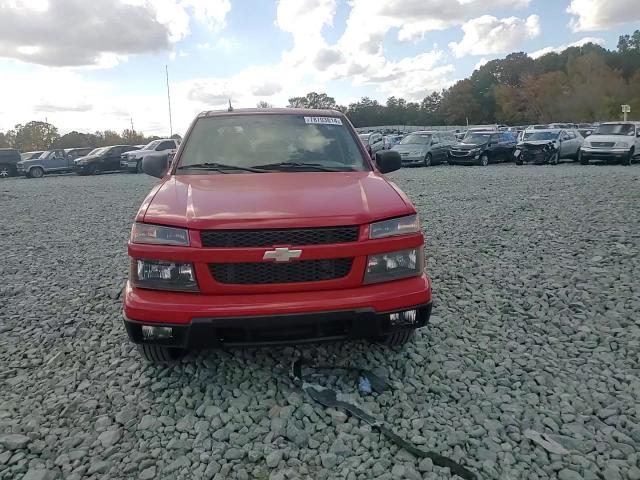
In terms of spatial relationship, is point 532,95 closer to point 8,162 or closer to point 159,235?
point 8,162

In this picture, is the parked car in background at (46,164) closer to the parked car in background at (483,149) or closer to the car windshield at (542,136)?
the parked car in background at (483,149)

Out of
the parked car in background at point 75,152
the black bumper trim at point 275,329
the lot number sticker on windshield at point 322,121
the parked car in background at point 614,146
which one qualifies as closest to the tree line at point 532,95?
the parked car in background at point 75,152

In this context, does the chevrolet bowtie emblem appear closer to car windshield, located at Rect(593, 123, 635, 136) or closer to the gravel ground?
the gravel ground

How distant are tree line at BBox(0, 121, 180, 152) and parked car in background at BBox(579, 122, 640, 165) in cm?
5004

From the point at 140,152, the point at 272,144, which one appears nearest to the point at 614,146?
the point at 272,144

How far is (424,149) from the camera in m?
22.3

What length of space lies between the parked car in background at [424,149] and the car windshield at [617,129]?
620 cm

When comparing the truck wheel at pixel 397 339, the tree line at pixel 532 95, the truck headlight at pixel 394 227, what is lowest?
the truck wheel at pixel 397 339

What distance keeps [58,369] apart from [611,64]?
105 metres

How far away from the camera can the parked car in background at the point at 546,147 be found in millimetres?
20500

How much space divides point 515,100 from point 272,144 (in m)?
95.2

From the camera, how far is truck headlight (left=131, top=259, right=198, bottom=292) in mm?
2951

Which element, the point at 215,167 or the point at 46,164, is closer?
the point at 215,167

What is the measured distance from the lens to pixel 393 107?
10675 cm
